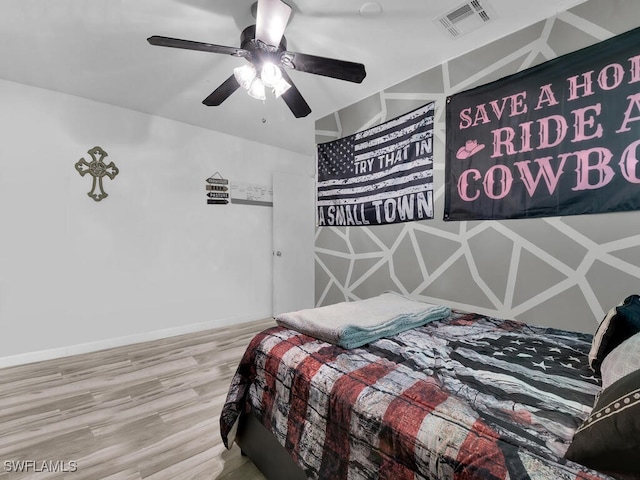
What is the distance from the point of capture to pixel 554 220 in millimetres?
1797

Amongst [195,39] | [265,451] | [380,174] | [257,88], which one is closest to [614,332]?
[265,451]

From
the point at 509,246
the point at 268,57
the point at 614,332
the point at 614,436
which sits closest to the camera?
the point at 614,436

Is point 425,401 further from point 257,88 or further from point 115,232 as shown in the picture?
point 115,232

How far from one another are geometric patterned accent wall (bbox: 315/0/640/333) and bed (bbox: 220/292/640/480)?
1.21 ft

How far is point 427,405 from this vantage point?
89 cm

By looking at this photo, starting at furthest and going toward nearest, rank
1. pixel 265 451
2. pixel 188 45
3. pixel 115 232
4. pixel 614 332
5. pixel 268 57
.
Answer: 1. pixel 115 232
2. pixel 268 57
3. pixel 188 45
4. pixel 265 451
5. pixel 614 332

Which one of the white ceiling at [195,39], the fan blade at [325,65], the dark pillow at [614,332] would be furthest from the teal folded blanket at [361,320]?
the white ceiling at [195,39]

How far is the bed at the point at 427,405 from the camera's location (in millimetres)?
712

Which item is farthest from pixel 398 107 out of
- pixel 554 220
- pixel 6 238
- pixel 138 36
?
pixel 6 238

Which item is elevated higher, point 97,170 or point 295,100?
point 295,100

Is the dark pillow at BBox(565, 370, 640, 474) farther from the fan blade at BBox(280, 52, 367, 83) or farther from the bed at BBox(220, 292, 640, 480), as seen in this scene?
the fan blade at BBox(280, 52, 367, 83)

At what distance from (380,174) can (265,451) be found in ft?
7.42

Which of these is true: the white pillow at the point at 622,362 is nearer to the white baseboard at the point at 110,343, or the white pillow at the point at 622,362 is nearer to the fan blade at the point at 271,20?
the fan blade at the point at 271,20

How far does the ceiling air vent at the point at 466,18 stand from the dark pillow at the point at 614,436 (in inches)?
78.9
